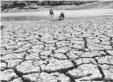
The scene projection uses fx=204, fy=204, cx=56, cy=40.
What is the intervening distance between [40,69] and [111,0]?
3048cm

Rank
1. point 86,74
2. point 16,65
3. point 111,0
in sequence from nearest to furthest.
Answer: point 86,74, point 16,65, point 111,0

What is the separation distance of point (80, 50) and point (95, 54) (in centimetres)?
35

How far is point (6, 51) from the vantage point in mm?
3732

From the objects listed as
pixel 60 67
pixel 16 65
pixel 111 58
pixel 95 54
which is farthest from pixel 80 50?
pixel 16 65

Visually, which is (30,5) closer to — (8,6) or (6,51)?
(8,6)

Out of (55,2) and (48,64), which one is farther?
(55,2)

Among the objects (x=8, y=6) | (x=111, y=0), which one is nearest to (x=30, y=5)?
(x=8, y=6)

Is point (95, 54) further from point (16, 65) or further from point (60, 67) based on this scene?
point (16, 65)

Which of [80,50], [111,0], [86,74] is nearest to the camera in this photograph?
[86,74]

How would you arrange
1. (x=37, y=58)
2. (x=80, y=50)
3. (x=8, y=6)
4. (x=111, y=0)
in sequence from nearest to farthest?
(x=37, y=58), (x=80, y=50), (x=111, y=0), (x=8, y=6)

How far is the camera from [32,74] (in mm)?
2545

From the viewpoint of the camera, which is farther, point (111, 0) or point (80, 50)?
point (111, 0)

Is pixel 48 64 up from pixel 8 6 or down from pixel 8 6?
up

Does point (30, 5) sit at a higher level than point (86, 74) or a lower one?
lower
